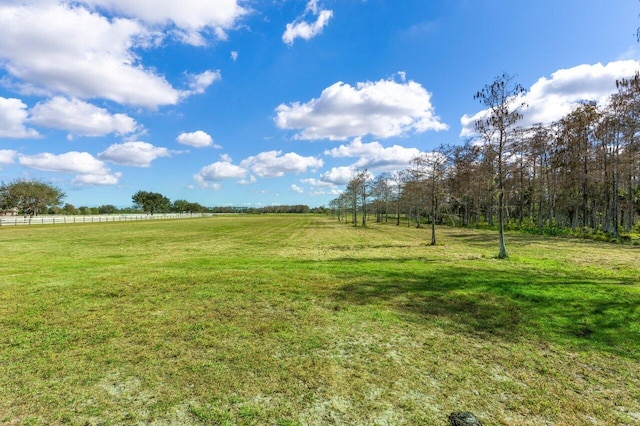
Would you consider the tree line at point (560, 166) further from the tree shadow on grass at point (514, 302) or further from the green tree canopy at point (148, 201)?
the green tree canopy at point (148, 201)

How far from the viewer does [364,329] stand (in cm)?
596

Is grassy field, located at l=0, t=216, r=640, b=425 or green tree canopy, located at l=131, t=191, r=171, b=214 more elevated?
green tree canopy, located at l=131, t=191, r=171, b=214

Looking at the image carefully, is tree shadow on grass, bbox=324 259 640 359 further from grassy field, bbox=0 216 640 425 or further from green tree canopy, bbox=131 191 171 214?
green tree canopy, bbox=131 191 171 214

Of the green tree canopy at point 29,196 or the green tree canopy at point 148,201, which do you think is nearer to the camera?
the green tree canopy at point 29,196

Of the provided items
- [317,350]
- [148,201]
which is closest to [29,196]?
[148,201]

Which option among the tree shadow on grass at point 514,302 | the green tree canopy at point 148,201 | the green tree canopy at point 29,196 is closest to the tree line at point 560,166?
the tree shadow on grass at point 514,302

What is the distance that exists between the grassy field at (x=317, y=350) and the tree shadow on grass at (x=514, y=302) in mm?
47

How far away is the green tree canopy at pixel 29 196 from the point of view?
2581 inches

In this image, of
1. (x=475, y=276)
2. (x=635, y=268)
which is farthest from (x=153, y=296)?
(x=635, y=268)

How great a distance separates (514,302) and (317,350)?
562 cm

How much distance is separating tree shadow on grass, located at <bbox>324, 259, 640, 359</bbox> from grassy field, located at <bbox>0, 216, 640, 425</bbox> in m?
0.05

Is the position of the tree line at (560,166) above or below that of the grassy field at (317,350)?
above

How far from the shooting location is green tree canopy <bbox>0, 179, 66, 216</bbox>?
215 feet

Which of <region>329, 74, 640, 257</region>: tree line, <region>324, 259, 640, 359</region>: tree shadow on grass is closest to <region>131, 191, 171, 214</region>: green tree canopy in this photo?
<region>329, 74, 640, 257</region>: tree line
